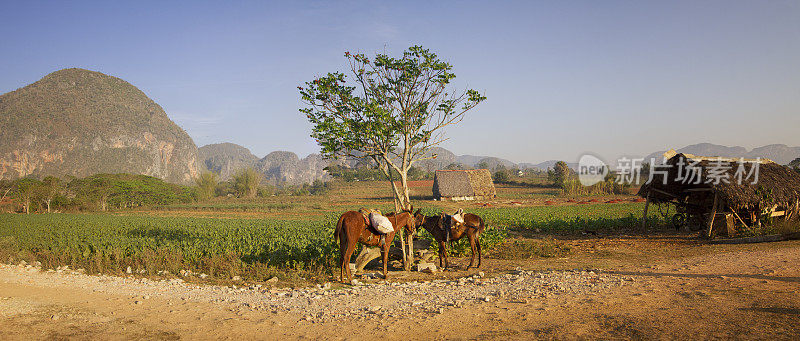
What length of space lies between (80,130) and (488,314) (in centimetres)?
12418

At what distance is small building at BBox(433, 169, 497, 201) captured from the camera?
45.7 m

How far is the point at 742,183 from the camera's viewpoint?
15570 mm

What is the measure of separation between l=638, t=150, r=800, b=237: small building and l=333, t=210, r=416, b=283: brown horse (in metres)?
13.4

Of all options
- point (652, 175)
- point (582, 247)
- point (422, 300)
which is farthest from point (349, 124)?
point (652, 175)

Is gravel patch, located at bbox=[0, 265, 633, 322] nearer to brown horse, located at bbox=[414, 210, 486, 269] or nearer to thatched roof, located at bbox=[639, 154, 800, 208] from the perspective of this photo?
brown horse, located at bbox=[414, 210, 486, 269]

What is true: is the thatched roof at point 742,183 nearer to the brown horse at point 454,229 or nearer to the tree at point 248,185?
the brown horse at point 454,229

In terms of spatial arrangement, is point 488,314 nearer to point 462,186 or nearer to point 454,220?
point 454,220

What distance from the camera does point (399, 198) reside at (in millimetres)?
10398

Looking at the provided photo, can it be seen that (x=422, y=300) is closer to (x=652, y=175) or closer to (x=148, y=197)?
(x=652, y=175)

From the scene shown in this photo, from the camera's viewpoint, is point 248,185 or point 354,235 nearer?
point 354,235

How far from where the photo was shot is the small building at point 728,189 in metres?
15.2

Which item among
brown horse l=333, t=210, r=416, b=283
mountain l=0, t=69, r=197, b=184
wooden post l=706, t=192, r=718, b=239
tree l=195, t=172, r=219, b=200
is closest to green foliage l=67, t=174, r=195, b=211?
tree l=195, t=172, r=219, b=200

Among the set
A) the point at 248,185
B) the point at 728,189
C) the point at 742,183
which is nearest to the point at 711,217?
the point at 728,189

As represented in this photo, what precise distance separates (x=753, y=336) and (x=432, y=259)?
24.0 feet
